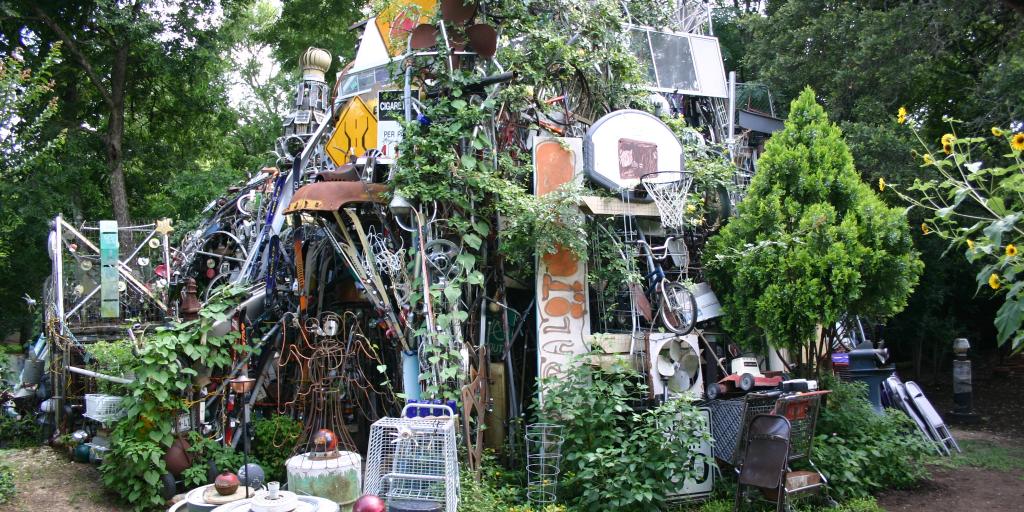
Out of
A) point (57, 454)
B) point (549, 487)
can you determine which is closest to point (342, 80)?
point (57, 454)

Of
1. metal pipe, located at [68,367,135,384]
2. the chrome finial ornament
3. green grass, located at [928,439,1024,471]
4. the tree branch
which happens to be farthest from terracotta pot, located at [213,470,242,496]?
the tree branch

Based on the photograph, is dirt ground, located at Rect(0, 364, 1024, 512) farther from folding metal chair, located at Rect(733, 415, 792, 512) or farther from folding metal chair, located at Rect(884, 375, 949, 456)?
folding metal chair, located at Rect(733, 415, 792, 512)

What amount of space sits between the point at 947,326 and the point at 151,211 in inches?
717

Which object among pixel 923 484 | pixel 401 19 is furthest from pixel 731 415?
pixel 401 19

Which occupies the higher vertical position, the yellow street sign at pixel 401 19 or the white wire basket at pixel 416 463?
the yellow street sign at pixel 401 19

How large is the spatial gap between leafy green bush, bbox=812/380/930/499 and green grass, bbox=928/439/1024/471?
4.45 feet

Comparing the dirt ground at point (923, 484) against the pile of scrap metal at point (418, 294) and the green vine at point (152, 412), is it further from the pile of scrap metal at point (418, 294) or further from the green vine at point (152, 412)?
the pile of scrap metal at point (418, 294)

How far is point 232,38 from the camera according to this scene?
18109 millimetres

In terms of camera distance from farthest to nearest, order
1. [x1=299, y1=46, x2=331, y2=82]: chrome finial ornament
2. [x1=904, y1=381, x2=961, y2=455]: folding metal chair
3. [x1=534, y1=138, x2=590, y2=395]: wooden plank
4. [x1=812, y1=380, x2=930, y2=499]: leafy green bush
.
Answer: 1. [x1=299, y1=46, x2=331, y2=82]: chrome finial ornament
2. [x1=904, y1=381, x2=961, y2=455]: folding metal chair
3. [x1=534, y1=138, x2=590, y2=395]: wooden plank
4. [x1=812, y1=380, x2=930, y2=499]: leafy green bush

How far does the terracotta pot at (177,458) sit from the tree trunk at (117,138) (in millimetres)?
9831

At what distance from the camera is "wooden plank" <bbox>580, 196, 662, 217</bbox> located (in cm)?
842

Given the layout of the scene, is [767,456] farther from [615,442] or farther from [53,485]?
[53,485]

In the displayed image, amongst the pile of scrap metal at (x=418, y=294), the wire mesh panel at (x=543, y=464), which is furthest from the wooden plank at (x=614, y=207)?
the wire mesh panel at (x=543, y=464)

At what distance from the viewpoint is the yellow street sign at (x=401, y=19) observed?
890cm
